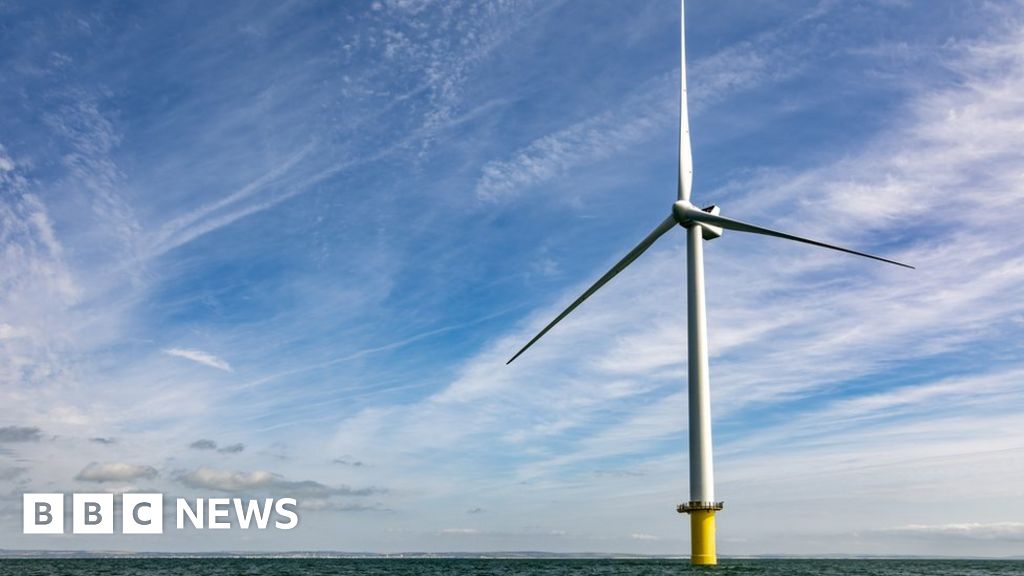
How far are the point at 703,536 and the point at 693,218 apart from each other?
98.6ft

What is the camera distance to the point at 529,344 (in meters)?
84.6

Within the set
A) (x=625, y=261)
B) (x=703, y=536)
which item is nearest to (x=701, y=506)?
(x=703, y=536)

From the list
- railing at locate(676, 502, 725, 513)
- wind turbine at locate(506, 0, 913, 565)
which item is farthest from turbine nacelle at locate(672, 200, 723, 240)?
railing at locate(676, 502, 725, 513)

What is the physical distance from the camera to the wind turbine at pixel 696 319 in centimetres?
7219

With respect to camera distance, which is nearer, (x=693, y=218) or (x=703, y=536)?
(x=703, y=536)

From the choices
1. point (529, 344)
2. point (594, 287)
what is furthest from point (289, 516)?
point (594, 287)

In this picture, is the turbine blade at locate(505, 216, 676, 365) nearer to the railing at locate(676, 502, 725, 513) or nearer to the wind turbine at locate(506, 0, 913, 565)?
the wind turbine at locate(506, 0, 913, 565)

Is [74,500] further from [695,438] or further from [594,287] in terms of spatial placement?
[695,438]

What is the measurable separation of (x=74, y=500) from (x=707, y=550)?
7169cm

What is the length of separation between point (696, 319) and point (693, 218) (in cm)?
1104

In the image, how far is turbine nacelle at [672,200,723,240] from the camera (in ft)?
269

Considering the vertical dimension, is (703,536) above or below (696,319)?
below

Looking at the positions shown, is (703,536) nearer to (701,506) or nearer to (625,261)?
(701,506)

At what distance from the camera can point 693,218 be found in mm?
81875
